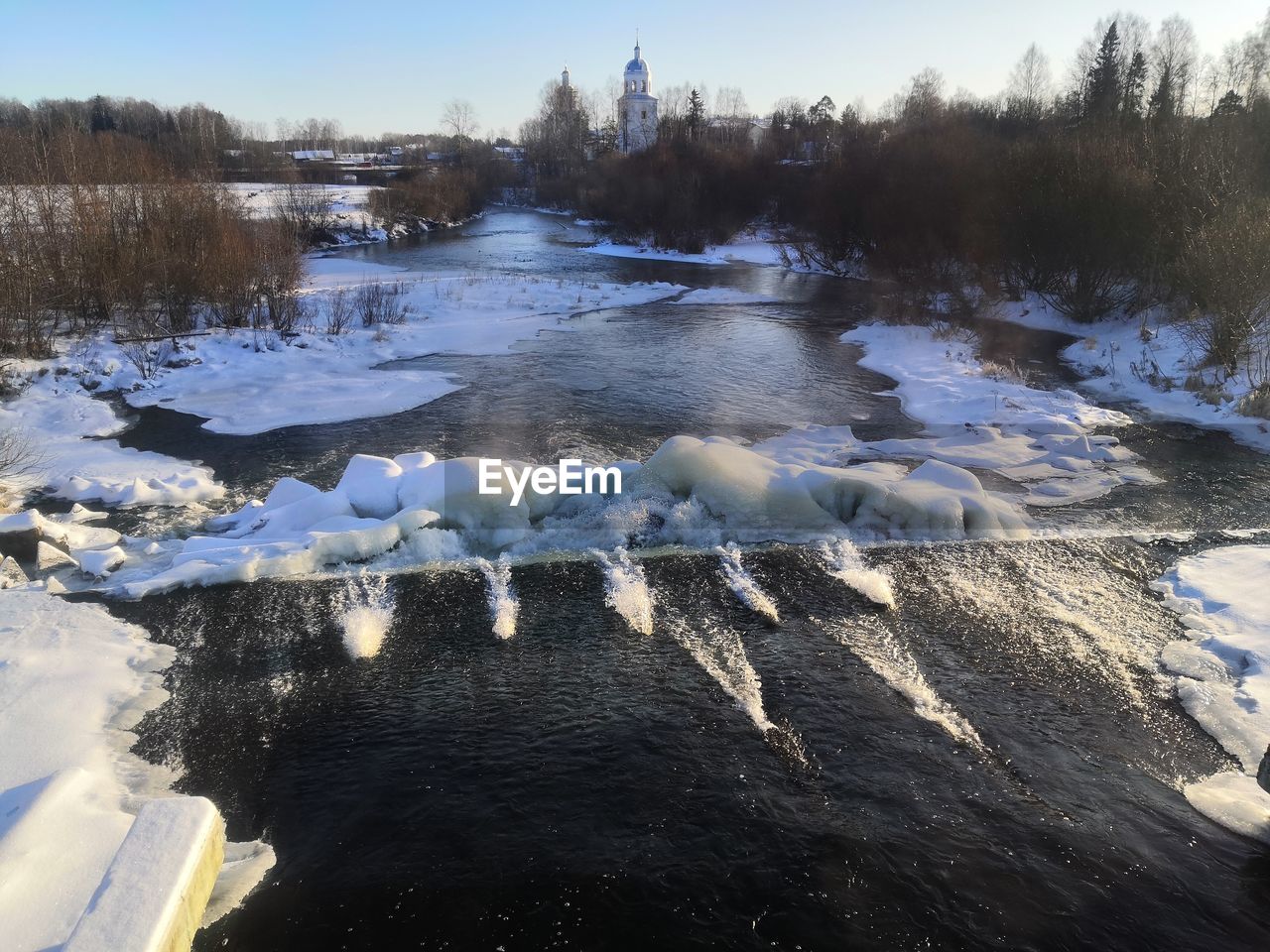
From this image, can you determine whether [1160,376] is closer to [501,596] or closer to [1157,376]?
[1157,376]

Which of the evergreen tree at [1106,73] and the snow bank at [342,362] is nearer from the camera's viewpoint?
the snow bank at [342,362]

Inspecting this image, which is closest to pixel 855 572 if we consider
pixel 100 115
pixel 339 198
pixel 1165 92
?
pixel 1165 92

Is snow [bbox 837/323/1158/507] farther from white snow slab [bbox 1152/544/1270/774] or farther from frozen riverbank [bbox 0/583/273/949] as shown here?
frozen riverbank [bbox 0/583/273/949]

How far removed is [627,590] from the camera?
8312 millimetres

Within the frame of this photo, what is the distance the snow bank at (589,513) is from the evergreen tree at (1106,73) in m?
50.1

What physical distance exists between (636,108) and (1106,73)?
64.4 meters

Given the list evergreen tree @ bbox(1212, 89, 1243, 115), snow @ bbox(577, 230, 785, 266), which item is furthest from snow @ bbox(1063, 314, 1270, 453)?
snow @ bbox(577, 230, 785, 266)

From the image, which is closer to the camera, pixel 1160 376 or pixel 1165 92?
pixel 1160 376

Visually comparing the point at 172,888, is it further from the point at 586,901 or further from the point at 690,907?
the point at 690,907

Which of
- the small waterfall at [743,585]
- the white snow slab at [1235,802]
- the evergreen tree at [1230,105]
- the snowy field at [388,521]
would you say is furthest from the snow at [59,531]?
the evergreen tree at [1230,105]

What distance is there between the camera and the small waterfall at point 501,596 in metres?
7.66

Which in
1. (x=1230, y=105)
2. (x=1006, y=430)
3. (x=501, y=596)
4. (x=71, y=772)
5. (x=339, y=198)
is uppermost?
(x=1230, y=105)

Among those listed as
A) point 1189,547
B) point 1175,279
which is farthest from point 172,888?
point 1175,279

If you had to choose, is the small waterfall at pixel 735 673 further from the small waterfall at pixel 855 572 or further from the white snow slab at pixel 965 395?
the white snow slab at pixel 965 395
